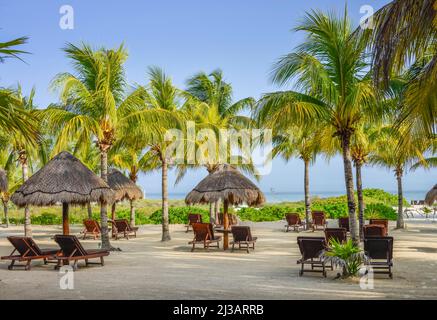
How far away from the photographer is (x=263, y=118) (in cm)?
1235

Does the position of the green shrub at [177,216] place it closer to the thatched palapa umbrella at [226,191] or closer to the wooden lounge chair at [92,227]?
the wooden lounge chair at [92,227]

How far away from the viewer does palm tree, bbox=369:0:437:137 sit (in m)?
7.18

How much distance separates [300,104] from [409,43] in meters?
4.32

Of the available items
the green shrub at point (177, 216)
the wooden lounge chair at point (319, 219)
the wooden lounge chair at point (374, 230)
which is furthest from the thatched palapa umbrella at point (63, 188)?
the green shrub at point (177, 216)

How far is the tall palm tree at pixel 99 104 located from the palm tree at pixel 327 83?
5.99 meters

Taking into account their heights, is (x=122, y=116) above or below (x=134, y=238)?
above

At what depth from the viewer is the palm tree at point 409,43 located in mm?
7180

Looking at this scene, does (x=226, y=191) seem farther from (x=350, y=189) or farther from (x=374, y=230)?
(x=350, y=189)

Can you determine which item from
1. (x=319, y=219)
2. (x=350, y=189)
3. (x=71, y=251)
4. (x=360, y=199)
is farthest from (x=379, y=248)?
(x=319, y=219)

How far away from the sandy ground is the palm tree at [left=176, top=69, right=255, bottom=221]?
7.61 metres

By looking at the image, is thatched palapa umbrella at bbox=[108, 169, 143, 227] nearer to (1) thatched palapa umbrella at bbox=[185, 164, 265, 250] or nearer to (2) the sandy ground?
(1) thatched palapa umbrella at bbox=[185, 164, 265, 250]

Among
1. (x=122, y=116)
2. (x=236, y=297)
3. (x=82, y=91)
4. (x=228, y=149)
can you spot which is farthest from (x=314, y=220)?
(x=236, y=297)
